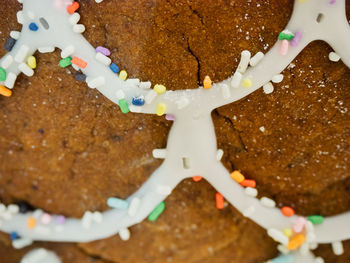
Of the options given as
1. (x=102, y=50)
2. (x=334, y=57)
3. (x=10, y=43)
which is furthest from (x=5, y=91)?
(x=334, y=57)

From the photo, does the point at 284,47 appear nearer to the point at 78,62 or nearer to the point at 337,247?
the point at 78,62

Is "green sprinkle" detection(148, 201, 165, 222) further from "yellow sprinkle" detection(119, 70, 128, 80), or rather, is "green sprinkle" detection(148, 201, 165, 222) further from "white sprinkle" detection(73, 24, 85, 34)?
"white sprinkle" detection(73, 24, 85, 34)

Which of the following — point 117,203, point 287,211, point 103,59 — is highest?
point 103,59

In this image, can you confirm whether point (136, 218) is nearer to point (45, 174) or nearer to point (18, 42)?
point (45, 174)

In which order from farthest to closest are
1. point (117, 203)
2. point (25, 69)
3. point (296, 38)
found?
point (117, 203), point (25, 69), point (296, 38)

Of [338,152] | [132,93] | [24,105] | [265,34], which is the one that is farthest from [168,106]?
[338,152]

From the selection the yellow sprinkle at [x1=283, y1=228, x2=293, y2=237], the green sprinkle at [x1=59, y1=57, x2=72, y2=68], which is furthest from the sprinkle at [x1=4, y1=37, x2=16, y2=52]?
the yellow sprinkle at [x1=283, y1=228, x2=293, y2=237]

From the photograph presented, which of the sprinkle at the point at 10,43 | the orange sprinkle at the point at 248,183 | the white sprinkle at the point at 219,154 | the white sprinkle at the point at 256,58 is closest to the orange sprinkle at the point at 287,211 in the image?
the orange sprinkle at the point at 248,183
